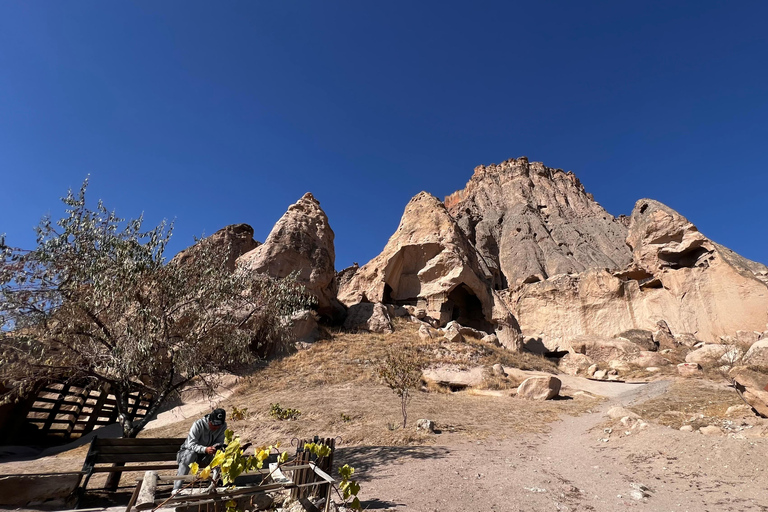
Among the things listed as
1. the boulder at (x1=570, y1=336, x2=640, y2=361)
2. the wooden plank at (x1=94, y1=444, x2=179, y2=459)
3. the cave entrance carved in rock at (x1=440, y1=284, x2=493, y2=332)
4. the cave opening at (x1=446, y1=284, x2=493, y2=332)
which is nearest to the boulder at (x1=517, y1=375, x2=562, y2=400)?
the wooden plank at (x1=94, y1=444, x2=179, y2=459)

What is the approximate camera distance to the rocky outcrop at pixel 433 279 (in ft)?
85.4

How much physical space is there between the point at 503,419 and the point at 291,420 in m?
5.89

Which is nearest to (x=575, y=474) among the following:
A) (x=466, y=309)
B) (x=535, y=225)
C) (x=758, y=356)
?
(x=758, y=356)

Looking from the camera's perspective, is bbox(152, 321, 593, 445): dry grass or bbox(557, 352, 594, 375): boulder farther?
bbox(557, 352, 594, 375): boulder

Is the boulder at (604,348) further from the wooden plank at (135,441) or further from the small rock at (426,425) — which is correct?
the wooden plank at (135,441)

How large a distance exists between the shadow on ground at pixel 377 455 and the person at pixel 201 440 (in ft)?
7.61

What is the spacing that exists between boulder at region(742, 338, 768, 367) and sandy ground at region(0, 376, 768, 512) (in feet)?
36.8

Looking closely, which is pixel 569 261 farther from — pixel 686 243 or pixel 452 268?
pixel 452 268

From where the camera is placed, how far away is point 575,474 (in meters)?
5.88

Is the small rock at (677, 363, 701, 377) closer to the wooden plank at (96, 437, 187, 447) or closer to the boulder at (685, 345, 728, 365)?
the boulder at (685, 345, 728, 365)

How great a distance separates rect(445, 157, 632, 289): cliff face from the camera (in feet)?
160

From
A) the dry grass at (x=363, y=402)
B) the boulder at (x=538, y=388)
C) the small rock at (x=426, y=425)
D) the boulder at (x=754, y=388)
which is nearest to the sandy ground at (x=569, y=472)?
the small rock at (x=426, y=425)

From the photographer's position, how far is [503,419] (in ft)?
33.1

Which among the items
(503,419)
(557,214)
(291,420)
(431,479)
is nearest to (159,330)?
(291,420)
